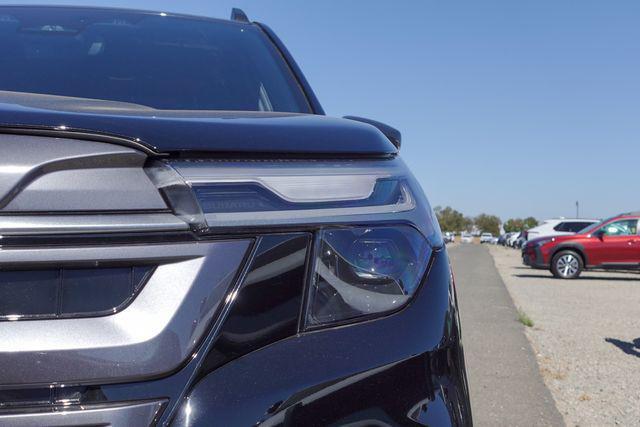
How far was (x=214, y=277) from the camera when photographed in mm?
1206

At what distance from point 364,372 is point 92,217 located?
0.58 metres

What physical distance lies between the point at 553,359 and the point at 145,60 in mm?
5618

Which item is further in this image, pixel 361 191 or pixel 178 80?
pixel 178 80

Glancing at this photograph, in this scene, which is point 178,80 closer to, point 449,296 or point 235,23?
point 235,23

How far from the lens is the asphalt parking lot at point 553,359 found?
16.0ft

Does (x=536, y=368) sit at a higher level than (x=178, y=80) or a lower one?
lower

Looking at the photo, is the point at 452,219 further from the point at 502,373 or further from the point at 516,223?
the point at 502,373

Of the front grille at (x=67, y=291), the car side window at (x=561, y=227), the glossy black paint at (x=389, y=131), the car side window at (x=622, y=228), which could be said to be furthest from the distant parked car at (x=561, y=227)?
the front grille at (x=67, y=291)

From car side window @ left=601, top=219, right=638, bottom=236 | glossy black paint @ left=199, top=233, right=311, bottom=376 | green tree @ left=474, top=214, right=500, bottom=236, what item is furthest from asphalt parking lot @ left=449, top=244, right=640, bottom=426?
green tree @ left=474, top=214, right=500, bottom=236

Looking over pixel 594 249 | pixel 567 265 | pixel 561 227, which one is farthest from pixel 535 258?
pixel 561 227

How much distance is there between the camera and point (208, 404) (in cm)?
115

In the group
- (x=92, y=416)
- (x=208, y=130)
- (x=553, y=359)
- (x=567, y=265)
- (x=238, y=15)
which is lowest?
(x=553, y=359)

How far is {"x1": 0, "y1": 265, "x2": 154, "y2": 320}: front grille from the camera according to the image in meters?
1.10

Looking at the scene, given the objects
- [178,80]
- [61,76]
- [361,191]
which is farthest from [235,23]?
[361,191]
